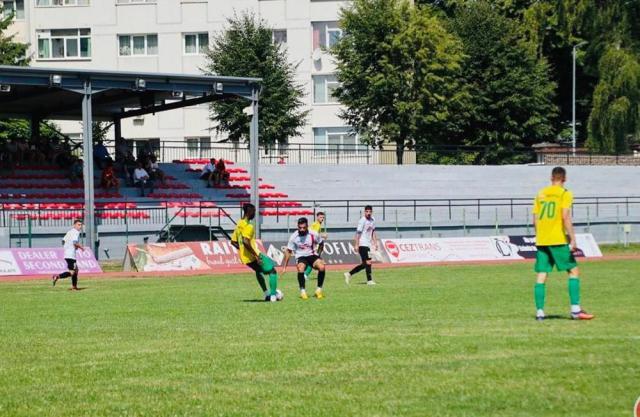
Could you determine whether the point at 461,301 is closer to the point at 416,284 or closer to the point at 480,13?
the point at 416,284

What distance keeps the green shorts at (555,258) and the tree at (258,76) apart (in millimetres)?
48500

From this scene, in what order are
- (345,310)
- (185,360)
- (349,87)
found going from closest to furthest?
(185,360) → (345,310) → (349,87)

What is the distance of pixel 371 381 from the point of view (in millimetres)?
10086

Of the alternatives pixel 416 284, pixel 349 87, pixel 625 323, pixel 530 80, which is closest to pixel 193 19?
pixel 349 87

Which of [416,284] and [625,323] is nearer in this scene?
[625,323]

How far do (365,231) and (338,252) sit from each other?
1343 cm

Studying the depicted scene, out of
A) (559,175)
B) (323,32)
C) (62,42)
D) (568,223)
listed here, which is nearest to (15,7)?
(62,42)

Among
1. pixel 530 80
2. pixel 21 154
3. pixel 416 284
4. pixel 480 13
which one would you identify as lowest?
pixel 416 284

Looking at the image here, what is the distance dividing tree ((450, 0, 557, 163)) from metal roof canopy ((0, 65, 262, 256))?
74.5 feet

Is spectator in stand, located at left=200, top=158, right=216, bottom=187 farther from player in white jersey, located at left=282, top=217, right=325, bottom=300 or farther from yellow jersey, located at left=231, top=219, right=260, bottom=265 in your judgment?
yellow jersey, located at left=231, top=219, right=260, bottom=265

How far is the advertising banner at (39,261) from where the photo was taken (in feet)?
122

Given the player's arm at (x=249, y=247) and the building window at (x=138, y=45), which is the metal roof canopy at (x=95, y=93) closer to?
the building window at (x=138, y=45)

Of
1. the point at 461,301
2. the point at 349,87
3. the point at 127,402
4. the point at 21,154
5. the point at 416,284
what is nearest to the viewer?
the point at 127,402

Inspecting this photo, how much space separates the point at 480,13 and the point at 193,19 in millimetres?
18446
